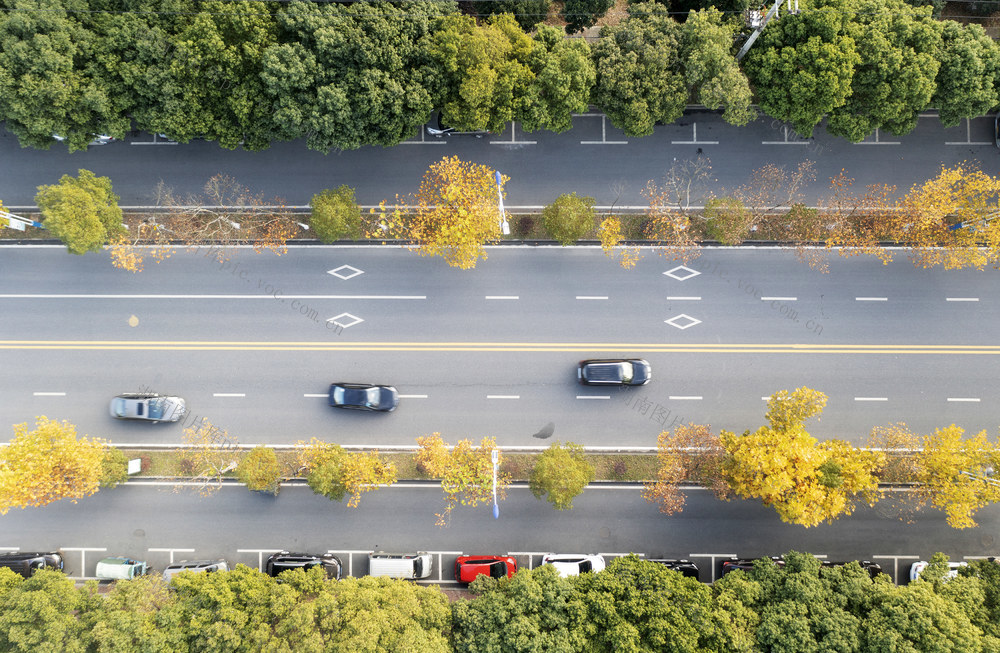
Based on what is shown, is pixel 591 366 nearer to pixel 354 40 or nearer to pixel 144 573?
pixel 354 40

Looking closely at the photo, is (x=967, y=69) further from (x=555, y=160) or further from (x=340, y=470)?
(x=340, y=470)

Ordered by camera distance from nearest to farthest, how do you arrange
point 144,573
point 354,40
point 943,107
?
point 354,40 < point 943,107 < point 144,573

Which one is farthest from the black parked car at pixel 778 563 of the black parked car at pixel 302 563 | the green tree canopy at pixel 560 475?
the black parked car at pixel 302 563

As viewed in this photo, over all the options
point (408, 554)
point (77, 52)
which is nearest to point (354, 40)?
point (77, 52)

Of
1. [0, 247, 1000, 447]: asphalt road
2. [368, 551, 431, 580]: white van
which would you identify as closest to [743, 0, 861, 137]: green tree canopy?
[0, 247, 1000, 447]: asphalt road

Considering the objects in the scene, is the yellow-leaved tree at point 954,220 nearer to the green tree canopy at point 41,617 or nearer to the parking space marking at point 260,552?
the parking space marking at point 260,552

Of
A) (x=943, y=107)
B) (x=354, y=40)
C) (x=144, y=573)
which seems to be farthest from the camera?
(x=144, y=573)

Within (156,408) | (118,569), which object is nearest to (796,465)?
(156,408)
